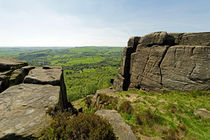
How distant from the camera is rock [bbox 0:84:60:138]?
4.12 metres

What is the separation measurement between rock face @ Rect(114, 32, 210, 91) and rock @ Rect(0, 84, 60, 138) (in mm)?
21946

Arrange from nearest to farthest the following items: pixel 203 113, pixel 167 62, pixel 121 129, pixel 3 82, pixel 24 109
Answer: pixel 24 109 < pixel 121 129 < pixel 3 82 < pixel 203 113 < pixel 167 62

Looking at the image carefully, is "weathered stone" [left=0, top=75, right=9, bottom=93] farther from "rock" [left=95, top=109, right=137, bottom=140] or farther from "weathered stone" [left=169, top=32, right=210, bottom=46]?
"weathered stone" [left=169, top=32, right=210, bottom=46]

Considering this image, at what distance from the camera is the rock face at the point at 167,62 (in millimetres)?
16359

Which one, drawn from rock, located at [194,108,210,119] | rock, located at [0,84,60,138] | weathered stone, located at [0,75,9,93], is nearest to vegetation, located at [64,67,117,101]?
weathered stone, located at [0,75,9,93]

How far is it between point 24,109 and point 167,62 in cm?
2427

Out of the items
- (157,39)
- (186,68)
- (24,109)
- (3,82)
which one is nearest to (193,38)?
(186,68)

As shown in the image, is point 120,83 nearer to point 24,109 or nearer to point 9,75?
point 9,75

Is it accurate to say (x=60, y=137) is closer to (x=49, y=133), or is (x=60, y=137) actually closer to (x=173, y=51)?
(x=49, y=133)

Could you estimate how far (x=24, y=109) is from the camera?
5.27m

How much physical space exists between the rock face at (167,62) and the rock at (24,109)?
2195 cm

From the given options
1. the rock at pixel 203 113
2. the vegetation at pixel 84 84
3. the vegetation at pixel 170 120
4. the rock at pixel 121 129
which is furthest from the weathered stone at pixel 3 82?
the vegetation at pixel 84 84

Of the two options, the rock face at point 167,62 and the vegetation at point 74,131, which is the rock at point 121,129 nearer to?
the vegetation at point 74,131

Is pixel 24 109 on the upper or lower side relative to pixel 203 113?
upper
